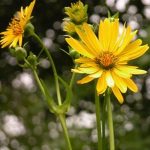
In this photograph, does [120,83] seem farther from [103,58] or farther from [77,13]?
[77,13]

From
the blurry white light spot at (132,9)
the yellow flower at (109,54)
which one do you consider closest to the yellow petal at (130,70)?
the yellow flower at (109,54)

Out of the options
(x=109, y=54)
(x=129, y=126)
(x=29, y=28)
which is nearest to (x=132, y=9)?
(x=129, y=126)

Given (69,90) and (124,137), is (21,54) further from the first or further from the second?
(124,137)

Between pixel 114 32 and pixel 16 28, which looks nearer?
pixel 114 32

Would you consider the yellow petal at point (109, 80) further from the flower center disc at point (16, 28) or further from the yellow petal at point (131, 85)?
the flower center disc at point (16, 28)

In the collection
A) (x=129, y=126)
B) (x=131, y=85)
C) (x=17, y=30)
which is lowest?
(x=129, y=126)

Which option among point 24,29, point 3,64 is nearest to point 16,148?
point 3,64

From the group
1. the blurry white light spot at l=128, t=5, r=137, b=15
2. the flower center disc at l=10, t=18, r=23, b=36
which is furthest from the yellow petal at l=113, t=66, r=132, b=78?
the blurry white light spot at l=128, t=5, r=137, b=15

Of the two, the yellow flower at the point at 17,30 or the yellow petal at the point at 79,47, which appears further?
the yellow flower at the point at 17,30
